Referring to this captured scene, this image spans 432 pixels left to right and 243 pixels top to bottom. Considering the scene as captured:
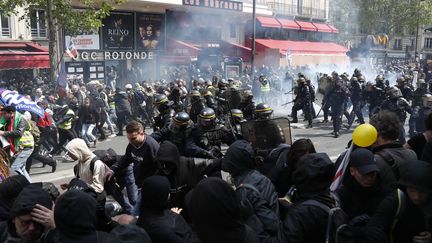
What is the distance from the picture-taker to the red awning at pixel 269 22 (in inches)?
1307

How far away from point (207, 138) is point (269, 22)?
29.4 meters

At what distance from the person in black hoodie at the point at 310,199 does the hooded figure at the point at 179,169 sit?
150cm

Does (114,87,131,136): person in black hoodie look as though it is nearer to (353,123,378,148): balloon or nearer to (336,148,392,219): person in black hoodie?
(353,123,378,148): balloon

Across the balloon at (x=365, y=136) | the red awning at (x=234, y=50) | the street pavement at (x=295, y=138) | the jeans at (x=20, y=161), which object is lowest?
the street pavement at (x=295, y=138)

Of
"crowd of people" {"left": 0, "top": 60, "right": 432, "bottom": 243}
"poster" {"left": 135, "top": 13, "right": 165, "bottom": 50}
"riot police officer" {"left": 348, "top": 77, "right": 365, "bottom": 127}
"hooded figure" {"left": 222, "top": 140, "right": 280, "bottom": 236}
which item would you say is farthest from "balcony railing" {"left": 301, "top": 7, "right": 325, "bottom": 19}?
"hooded figure" {"left": 222, "top": 140, "right": 280, "bottom": 236}

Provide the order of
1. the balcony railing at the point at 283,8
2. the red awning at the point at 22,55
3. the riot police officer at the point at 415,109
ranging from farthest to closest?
the balcony railing at the point at 283,8 → the red awning at the point at 22,55 → the riot police officer at the point at 415,109

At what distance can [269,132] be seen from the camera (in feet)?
18.4

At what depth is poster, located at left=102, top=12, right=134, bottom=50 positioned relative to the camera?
2535 centimetres

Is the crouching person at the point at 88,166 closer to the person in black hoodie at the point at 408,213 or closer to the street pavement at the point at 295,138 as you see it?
the person in black hoodie at the point at 408,213

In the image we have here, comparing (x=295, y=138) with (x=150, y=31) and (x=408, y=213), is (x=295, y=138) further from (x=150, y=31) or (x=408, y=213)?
(x=150, y=31)

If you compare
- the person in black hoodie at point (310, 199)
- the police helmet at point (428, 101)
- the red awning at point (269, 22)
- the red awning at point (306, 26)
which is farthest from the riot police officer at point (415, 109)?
the red awning at point (306, 26)

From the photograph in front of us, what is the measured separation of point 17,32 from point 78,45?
3744 mm

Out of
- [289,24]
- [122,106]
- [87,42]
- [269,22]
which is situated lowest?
[122,106]

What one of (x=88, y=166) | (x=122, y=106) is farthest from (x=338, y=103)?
(x=88, y=166)
